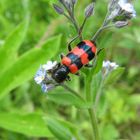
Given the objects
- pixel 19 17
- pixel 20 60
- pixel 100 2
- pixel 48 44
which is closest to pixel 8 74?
pixel 20 60

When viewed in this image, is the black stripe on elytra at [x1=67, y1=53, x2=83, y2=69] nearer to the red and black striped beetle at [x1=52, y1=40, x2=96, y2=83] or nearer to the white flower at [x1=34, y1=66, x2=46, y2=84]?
the red and black striped beetle at [x1=52, y1=40, x2=96, y2=83]

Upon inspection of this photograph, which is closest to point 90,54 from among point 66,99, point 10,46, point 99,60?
point 99,60

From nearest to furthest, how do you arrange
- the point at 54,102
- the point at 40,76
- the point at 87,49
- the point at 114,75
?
the point at 87,49 → the point at 40,76 → the point at 114,75 → the point at 54,102

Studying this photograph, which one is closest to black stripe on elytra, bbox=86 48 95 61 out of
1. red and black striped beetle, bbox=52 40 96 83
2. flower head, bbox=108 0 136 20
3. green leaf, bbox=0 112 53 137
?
red and black striped beetle, bbox=52 40 96 83

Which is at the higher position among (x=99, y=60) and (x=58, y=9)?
(x=58, y=9)

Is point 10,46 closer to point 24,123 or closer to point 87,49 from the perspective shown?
point 24,123

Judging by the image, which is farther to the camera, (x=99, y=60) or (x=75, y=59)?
(x=99, y=60)

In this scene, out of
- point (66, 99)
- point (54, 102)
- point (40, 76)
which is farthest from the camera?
point (54, 102)
